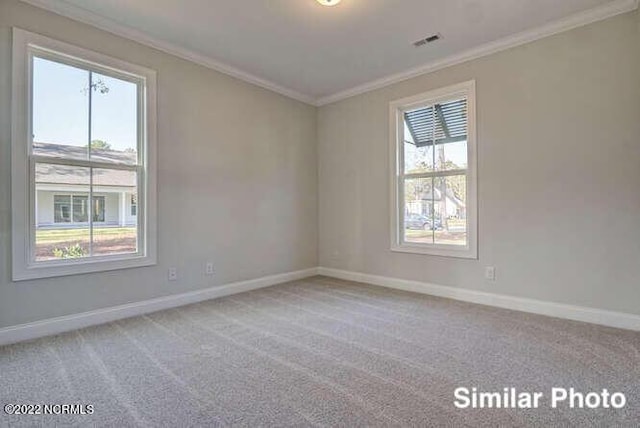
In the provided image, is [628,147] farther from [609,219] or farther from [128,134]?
[128,134]

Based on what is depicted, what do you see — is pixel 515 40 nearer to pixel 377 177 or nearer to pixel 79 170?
pixel 377 177

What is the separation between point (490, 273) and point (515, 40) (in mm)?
2400

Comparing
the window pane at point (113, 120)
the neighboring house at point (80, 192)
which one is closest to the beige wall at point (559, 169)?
the window pane at point (113, 120)

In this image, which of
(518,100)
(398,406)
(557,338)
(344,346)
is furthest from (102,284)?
(518,100)

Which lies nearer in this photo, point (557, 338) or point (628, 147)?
point (557, 338)

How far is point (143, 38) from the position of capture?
10.5 ft

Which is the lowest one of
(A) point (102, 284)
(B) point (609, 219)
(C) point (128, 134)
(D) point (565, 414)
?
(D) point (565, 414)

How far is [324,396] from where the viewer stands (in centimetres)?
179

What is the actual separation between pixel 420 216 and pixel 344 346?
2.24 m

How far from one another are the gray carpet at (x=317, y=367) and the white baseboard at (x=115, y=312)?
0.12 meters

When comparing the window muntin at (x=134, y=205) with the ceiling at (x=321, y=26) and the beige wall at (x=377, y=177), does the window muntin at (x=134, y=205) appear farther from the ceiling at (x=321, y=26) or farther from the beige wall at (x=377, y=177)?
the ceiling at (x=321, y=26)

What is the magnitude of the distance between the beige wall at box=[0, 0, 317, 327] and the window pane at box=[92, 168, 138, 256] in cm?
25

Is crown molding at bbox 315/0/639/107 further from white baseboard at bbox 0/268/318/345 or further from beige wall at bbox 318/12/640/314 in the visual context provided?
white baseboard at bbox 0/268/318/345

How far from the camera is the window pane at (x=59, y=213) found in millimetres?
2691
